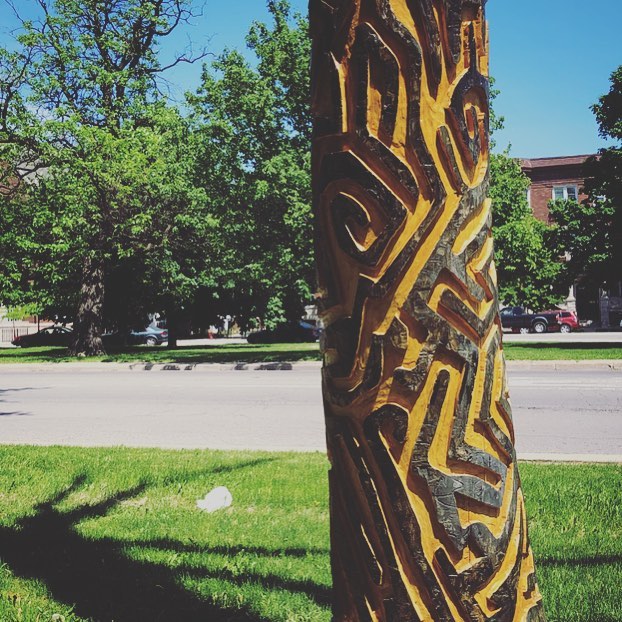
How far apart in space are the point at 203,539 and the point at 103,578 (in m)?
0.77

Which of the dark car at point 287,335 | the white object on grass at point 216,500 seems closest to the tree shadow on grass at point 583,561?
the white object on grass at point 216,500

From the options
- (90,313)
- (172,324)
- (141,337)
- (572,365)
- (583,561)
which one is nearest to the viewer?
(583,561)

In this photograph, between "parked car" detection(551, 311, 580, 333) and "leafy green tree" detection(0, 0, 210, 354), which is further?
"parked car" detection(551, 311, 580, 333)

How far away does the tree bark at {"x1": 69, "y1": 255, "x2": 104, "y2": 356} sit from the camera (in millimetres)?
25125

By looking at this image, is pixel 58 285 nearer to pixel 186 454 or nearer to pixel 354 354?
pixel 186 454

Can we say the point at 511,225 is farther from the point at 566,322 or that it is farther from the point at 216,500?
the point at 566,322

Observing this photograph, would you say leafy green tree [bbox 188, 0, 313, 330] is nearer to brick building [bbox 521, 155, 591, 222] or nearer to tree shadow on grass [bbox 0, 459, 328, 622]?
tree shadow on grass [bbox 0, 459, 328, 622]

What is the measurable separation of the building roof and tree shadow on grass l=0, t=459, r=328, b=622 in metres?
50.7

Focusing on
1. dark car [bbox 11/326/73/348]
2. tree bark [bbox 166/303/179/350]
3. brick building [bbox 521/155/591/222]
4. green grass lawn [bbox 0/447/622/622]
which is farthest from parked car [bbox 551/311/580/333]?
green grass lawn [bbox 0/447/622/622]

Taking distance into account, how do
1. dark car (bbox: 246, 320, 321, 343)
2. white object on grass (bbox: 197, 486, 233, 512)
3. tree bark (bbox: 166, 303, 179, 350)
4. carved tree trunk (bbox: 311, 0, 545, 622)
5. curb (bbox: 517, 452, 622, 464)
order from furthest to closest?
dark car (bbox: 246, 320, 321, 343)
tree bark (bbox: 166, 303, 179, 350)
curb (bbox: 517, 452, 622, 464)
white object on grass (bbox: 197, 486, 233, 512)
carved tree trunk (bbox: 311, 0, 545, 622)

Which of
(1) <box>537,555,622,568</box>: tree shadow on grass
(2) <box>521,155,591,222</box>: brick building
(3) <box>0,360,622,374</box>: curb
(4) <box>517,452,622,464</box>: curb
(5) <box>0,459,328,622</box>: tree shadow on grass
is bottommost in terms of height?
(3) <box>0,360,622,374</box>: curb

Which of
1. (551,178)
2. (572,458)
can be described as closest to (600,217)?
(572,458)

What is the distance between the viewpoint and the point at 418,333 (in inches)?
72.7

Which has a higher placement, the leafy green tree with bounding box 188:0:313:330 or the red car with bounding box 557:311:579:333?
the leafy green tree with bounding box 188:0:313:330
